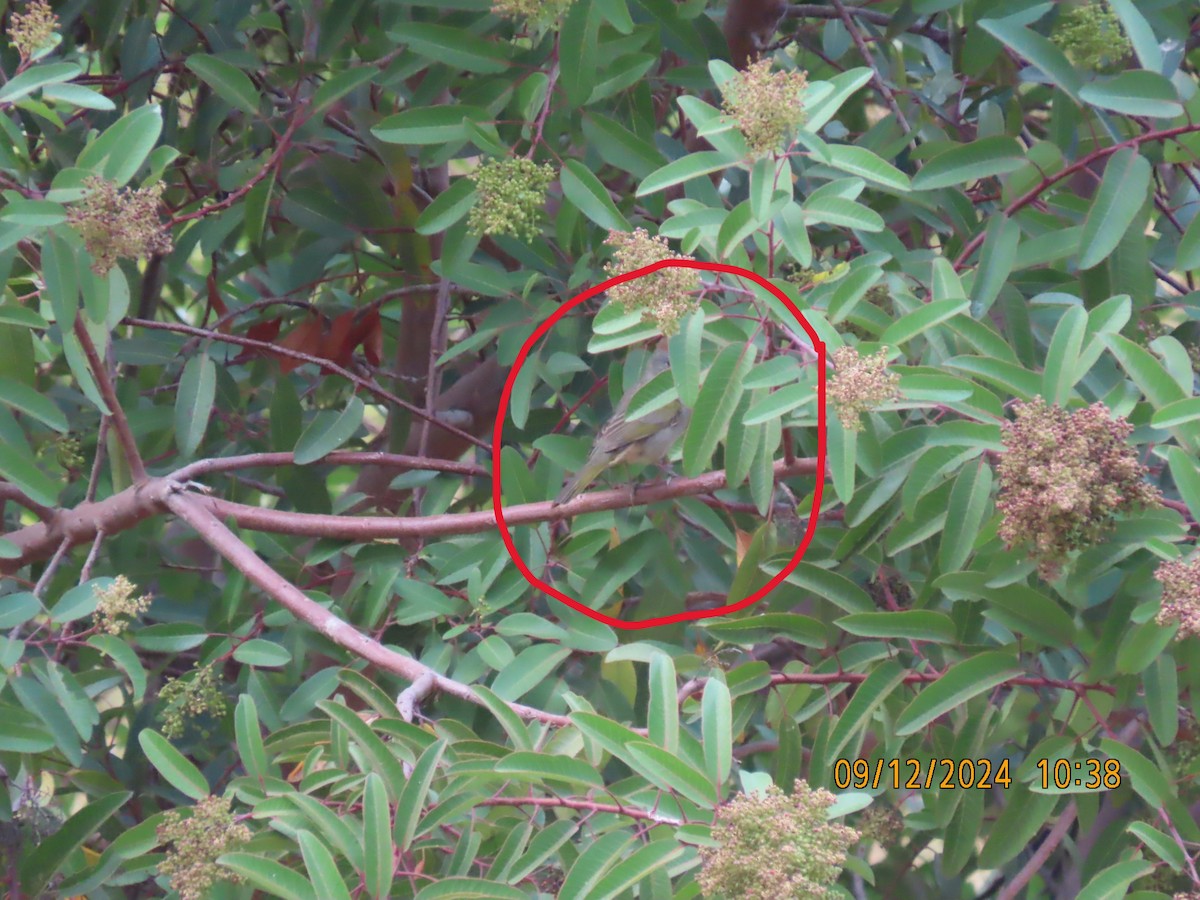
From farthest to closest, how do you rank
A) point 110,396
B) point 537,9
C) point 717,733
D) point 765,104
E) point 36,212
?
point 110,396 < point 537,9 < point 36,212 < point 765,104 < point 717,733

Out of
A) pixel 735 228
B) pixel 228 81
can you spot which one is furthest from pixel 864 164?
pixel 228 81

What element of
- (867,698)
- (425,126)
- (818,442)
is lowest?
(867,698)

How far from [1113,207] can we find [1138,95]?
256 millimetres

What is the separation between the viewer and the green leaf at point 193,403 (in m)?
3.87

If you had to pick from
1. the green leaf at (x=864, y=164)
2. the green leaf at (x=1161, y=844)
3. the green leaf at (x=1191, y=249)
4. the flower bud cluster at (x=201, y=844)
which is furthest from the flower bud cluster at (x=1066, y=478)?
the flower bud cluster at (x=201, y=844)

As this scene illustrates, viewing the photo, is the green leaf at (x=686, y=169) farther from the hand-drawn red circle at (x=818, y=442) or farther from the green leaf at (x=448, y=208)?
the green leaf at (x=448, y=208)

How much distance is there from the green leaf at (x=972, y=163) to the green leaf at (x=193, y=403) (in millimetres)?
2182

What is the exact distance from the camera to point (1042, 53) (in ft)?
10.4

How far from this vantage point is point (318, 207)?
4410 millimetres

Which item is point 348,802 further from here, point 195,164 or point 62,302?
point 195,164

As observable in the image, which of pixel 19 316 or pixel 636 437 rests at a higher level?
pixel 19 316

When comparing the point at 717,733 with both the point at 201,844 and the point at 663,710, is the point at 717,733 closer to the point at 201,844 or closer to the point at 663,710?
the point at 663,710

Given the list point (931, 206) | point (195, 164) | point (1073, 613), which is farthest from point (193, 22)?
point (1073, 613)

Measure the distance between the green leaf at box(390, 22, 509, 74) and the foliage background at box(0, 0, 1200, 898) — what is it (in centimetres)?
1
